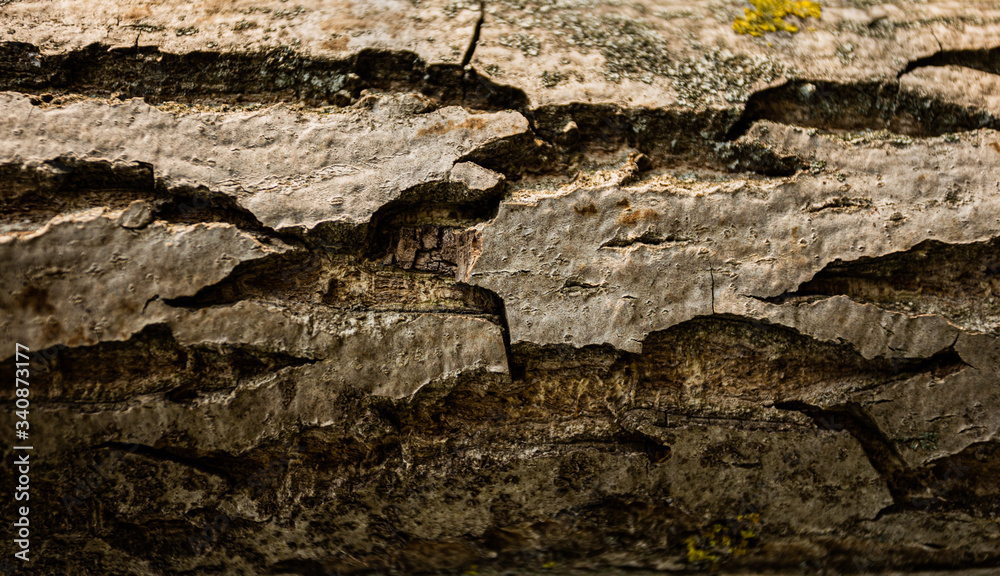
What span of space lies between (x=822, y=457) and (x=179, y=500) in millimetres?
1812

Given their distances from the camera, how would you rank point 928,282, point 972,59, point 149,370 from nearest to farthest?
1. point 149,370
2. point 928,282
3. point 972,59

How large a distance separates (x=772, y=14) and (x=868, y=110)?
0.42 metres

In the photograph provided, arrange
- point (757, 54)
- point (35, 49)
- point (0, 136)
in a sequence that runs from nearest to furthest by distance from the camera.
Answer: point (0, 136), point (35, 49), point (757, 54)

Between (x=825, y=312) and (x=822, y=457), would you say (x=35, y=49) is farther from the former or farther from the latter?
(x=822, y=457)

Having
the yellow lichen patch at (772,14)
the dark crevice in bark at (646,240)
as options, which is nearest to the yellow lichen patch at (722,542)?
the dark crevice in bark at (646,240)

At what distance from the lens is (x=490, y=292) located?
1.42 meters

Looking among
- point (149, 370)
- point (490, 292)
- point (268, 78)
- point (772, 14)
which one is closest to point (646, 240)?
point (490, 292)

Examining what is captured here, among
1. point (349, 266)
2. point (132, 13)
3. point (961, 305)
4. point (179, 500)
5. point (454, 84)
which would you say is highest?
point (132, 13)

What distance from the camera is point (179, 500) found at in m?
1.43

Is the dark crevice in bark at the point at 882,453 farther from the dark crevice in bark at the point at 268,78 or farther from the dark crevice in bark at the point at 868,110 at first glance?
the dark crevice in bark at the point at 268,78

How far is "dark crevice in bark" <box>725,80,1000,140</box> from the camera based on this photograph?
1563mm

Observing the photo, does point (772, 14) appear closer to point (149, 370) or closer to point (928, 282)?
point (928, 282)

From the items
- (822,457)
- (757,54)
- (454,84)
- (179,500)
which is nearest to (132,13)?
(454,84)

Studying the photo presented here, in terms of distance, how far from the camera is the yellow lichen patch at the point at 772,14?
64.0 inches
